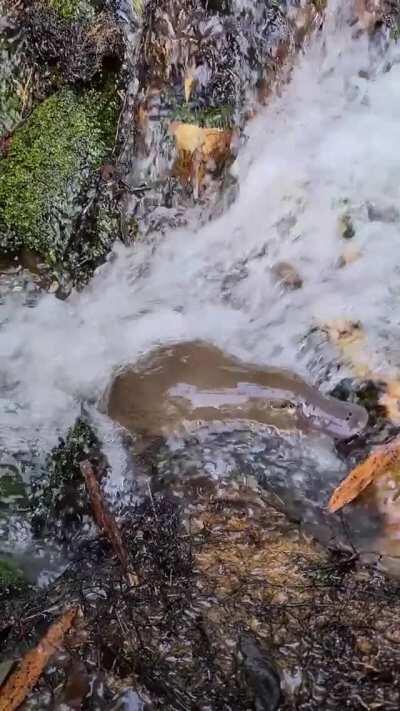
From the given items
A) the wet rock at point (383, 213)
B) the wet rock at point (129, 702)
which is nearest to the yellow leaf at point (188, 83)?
the wet rock at point (383, 213)

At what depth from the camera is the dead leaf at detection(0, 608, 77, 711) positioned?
242 centimetres

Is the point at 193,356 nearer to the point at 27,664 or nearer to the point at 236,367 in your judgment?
the point at 236,367

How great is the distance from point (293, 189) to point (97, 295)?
1.62 meters

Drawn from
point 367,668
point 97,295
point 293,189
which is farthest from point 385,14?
point 367,668

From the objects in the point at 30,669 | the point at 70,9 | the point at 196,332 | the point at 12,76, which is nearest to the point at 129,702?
the point at 30,669

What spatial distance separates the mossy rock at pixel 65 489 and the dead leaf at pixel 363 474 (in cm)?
119

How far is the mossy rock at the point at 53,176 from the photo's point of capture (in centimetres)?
449

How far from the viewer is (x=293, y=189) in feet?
16.2

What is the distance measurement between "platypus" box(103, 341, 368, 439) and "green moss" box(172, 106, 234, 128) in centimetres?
164

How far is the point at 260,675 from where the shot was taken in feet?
7.86

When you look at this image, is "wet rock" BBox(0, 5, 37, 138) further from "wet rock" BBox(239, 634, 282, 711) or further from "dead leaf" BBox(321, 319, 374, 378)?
"wet rock" BBox(239, 634, 282, 711)

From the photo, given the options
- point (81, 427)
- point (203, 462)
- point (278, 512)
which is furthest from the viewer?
point (81, 427)

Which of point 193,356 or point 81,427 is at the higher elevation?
point 193,356

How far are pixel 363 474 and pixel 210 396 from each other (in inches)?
37.2
